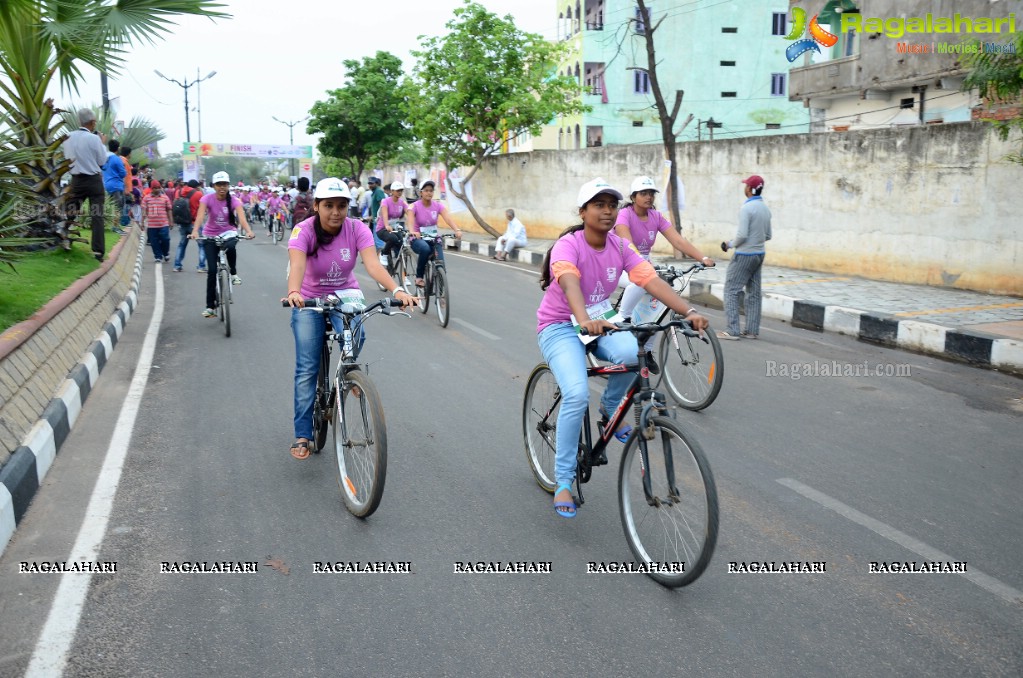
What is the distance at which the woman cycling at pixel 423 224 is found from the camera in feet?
38.0

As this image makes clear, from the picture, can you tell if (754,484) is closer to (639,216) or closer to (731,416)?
(731,416)

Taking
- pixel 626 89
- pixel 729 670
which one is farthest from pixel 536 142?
pixel 729 670

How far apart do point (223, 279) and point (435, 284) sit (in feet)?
8.26

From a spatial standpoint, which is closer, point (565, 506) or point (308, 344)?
point (565, 506)

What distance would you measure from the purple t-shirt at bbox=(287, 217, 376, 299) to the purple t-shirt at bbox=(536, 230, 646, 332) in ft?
4.49

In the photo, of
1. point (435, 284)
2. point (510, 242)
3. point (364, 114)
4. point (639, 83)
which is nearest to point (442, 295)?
point (435, 284)

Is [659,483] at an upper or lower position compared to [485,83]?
lower

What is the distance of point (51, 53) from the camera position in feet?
35.1

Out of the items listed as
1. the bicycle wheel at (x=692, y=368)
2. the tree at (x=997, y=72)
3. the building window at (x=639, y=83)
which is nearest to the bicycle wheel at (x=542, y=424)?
the bicycle wheel at (x=692, y=368)

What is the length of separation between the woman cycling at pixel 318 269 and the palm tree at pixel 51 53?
142 inches

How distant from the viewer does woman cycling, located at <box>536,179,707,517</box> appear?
13.9 feet

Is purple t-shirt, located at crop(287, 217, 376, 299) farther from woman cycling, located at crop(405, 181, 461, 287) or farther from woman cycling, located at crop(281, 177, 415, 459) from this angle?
woman cycling, located at crop(405, 181, 461, 287)

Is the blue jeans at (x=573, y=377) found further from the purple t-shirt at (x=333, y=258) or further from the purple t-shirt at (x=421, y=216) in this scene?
the purple t-shirt at (x=421, y=216)

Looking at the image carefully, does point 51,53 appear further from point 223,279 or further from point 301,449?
point 301,449
